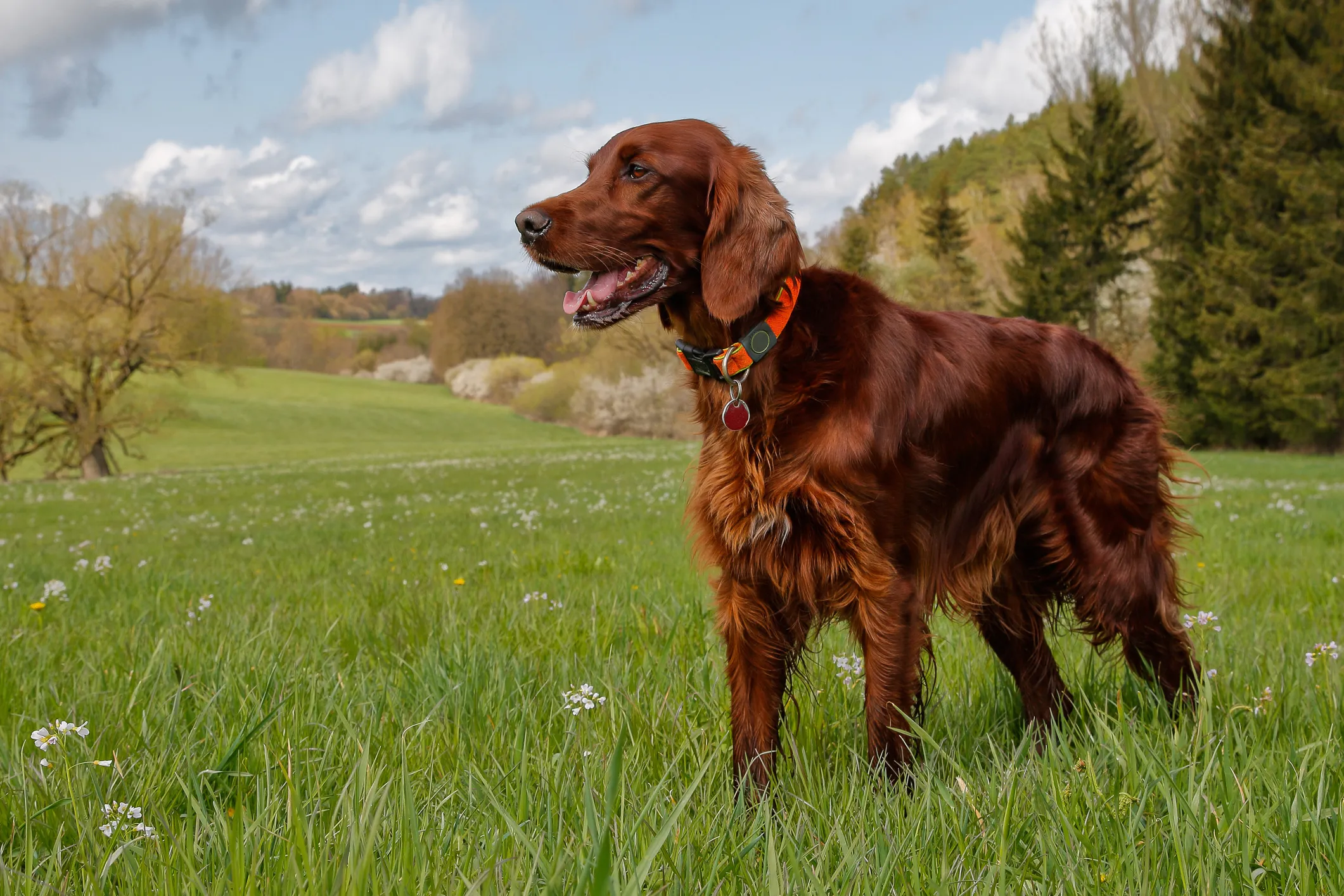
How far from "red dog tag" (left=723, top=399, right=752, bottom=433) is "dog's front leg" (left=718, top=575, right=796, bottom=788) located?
0.43 m

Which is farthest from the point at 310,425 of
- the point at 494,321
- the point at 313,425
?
the point at 494,321

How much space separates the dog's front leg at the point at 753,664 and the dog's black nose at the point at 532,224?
104cm

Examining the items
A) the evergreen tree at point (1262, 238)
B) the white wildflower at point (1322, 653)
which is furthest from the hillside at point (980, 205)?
the white wildflower at point (1322, 653)

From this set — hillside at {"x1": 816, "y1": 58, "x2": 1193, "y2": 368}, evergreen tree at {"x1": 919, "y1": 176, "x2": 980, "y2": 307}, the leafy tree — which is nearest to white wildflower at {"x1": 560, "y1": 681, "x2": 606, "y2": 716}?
hillside at {"x1": 816, "y1": 58, "x2": 1193, "y2": 368}

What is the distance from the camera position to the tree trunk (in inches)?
1144

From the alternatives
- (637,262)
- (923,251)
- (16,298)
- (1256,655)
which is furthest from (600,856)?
(923,251)

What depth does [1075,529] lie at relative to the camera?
2.71 m

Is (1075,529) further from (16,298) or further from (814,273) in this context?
(16,298)

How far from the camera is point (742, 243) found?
2363 mm

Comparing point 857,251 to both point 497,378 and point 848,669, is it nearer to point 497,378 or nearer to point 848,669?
point 497,378

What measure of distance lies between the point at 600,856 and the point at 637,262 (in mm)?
1720

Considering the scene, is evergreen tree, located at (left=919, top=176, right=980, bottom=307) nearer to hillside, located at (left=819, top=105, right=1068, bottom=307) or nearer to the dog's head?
hillside, located at (left=819, top=105, right=1068, bottom=307)

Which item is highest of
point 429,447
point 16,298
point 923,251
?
point 923,251

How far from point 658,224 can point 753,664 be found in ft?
3.93
